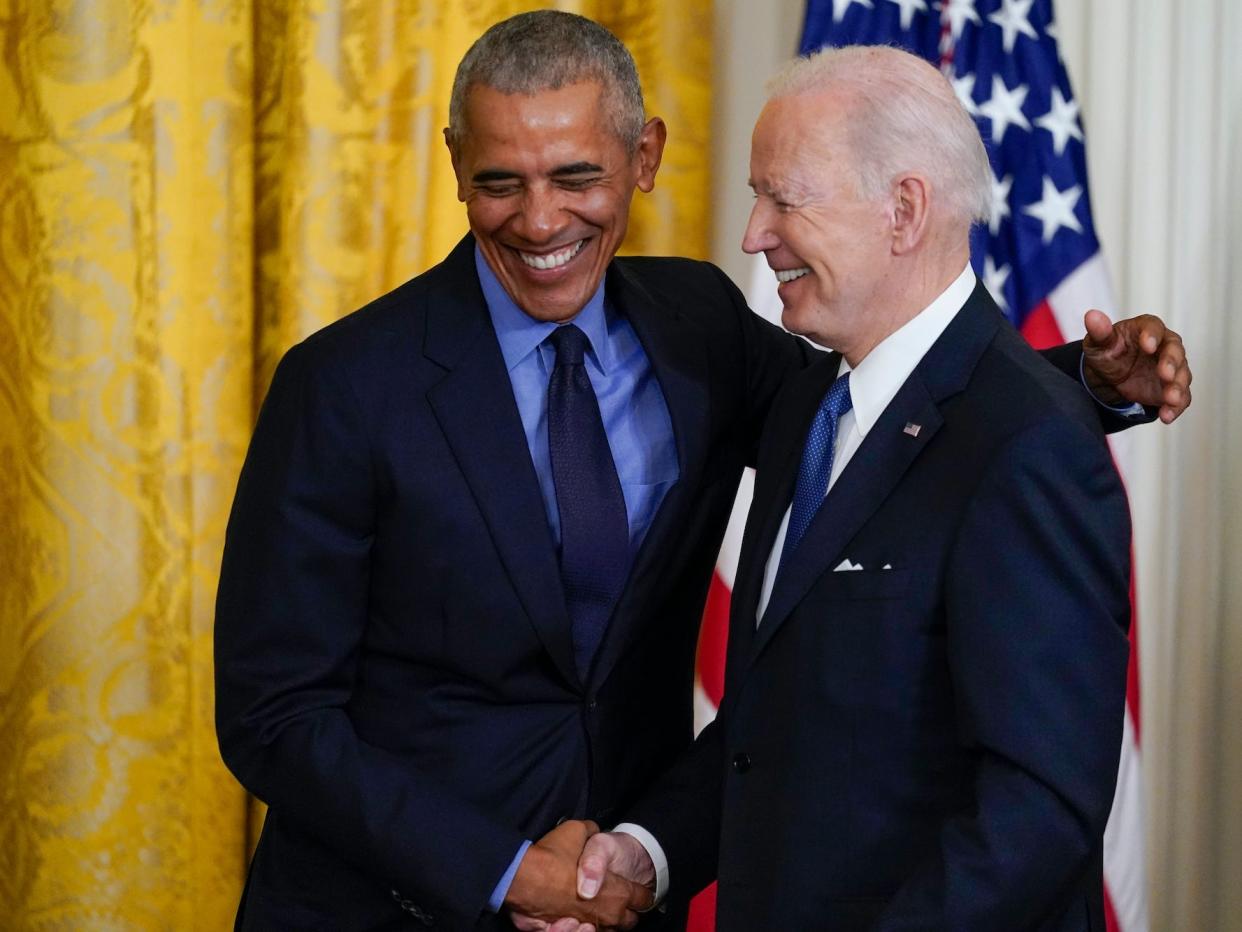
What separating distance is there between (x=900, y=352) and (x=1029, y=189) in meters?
1.35

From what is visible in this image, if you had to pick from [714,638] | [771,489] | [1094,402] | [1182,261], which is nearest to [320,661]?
[771,489]

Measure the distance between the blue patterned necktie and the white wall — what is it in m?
1.57

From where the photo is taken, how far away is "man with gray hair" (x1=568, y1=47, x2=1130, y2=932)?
4.67ft

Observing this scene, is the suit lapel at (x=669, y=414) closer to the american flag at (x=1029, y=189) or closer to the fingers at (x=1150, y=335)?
the fingers at (x=1150, y=335)

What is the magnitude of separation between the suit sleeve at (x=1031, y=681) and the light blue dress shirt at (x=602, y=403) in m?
0.57

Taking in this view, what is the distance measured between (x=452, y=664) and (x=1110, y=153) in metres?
2.13

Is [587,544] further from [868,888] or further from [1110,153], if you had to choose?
[1110,153]

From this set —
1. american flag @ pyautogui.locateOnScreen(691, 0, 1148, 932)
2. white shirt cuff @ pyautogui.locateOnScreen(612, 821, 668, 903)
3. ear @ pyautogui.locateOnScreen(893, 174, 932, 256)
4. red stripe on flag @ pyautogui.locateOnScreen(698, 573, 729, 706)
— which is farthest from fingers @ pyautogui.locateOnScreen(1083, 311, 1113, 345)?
red stripe on flag @ pyautogui.locateOnScreen(698, 573, 729, 706)

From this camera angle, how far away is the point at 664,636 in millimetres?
1991

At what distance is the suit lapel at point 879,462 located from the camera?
157 cm

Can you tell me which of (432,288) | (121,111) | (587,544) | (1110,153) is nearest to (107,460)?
(121,111)

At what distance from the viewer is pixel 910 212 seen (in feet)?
5.32

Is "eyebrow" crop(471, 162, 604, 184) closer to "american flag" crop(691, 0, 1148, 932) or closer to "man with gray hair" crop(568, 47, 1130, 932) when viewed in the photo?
"man with gray hair" crop(568, 47, 1130, 932)

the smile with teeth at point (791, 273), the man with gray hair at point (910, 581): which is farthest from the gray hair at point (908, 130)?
the smile with teeth at point (791, 273)
